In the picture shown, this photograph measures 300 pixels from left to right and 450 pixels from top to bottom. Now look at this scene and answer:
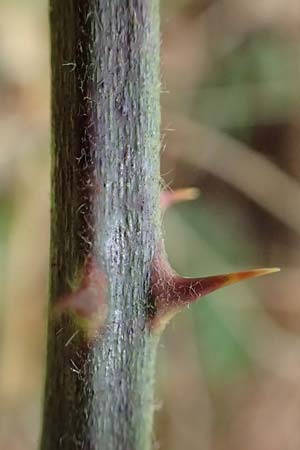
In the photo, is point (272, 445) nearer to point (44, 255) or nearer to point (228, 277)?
point (44, 255)

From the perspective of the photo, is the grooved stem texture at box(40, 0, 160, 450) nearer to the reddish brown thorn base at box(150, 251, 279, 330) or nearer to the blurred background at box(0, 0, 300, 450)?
the reddish brown thorn base at box(150, 251, 279, 330)

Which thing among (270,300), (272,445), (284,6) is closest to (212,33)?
(284,6)

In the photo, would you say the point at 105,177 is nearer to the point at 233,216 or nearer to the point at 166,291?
the point at 166,291

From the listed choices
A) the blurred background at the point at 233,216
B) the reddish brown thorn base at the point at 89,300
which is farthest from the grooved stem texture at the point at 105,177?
the blurred background at the point at 233,216

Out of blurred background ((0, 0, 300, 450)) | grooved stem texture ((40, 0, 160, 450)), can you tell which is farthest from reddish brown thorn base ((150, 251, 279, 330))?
→ blurred background ((0, 0, 300, 450))

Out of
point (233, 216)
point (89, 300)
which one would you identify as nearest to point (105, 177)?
point (89, 300)
